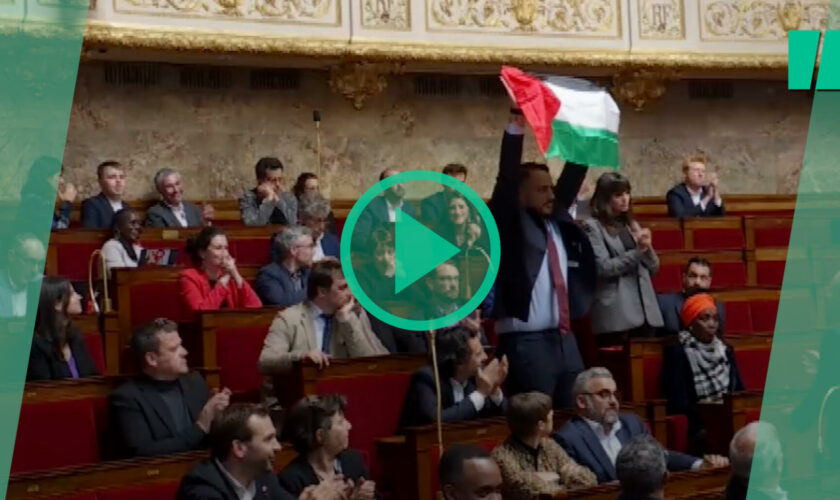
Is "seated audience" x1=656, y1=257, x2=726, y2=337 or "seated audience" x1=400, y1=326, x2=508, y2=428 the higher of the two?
"seated audience" x1=656, y1=257, x2=726, y2=337

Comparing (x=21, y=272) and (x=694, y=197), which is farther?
(x=694, y=197)

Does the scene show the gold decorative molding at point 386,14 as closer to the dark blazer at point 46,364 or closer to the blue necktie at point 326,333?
the blue necktie at point 326,333

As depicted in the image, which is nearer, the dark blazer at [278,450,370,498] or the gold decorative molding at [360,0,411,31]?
the dark blazer at [278,450,370,498]

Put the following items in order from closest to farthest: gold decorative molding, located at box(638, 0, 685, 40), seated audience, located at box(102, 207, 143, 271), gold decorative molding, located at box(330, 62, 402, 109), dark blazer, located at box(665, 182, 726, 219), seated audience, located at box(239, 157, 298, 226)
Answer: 1. seated audience, located at box(102, 207, 143, 271)
2. seated audience, located at box(239, 157, 298, 226)
3. dark blazer, located at box(665, 182, 726, 219)
4. gold decorative molding, located at box(330, 62, 402, 109)
5. gold decorative molding, located at box(638, 0, 685, 40)

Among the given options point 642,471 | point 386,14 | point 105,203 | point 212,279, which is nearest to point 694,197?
point 386,14

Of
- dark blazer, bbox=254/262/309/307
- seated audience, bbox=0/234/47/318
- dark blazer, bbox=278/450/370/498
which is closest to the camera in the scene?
dark blazer, bbox=278/450/370/498

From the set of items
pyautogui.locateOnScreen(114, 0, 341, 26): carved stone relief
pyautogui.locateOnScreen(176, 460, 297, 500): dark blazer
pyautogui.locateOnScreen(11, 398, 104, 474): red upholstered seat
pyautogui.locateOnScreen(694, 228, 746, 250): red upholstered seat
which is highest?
pyautogui.locateOnScreen(114, 0, 341, 26): carved stone relief

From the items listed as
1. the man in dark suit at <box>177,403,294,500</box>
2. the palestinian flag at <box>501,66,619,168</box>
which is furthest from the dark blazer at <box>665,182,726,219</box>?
the man in dark suit at <box>177,403,294,500</box>

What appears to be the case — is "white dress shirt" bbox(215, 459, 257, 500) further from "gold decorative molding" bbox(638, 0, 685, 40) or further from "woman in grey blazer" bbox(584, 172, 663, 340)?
"gold decorative molding" bbox(638, 0, 685, 40)

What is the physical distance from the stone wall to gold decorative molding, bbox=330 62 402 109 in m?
0.12
